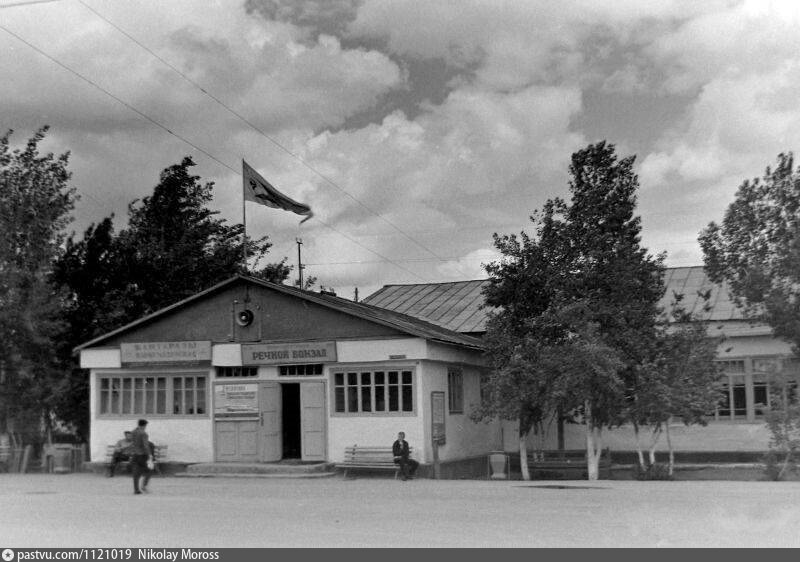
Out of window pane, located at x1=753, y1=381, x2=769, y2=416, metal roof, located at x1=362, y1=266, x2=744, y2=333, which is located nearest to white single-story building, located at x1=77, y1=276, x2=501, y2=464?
metal roof, located at x1=362, y1=266, x2=744, y2=333

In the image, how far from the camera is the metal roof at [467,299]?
97.0ft

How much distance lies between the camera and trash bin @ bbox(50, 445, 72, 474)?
25969 millimetres

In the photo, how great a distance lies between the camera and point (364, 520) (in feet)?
45.3

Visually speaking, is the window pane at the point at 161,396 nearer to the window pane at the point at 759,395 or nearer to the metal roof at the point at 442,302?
the metal roof at the point at 442,302

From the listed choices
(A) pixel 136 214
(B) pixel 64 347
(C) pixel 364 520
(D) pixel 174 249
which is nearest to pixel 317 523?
(C) pixel 364 520

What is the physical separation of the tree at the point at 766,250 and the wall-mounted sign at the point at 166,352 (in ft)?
43.7

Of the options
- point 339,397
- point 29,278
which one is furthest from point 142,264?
point 339,397

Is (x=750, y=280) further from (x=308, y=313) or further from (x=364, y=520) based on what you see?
(x=364, y=520)

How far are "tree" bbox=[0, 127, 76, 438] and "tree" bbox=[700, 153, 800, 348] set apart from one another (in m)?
19.2

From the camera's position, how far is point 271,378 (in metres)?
24.5

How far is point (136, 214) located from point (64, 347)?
10.4 m

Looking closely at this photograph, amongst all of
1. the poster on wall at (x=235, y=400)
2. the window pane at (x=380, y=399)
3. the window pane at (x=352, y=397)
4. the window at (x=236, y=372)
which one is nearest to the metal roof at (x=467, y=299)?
the window pane at (x=380, y=399)

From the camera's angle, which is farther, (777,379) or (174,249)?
(174,249)
